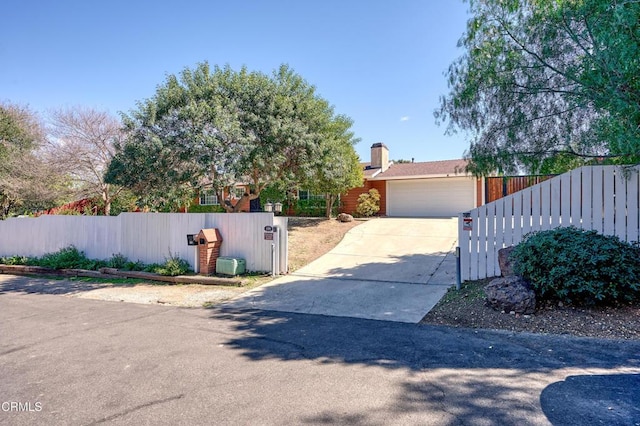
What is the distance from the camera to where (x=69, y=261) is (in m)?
11.1

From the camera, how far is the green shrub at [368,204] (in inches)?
755

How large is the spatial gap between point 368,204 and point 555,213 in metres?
12.4

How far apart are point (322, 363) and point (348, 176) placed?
13.1m

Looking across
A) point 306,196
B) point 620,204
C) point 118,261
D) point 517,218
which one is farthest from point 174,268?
point 306,196

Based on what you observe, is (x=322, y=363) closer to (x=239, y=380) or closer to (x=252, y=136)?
(x=239, y=380)

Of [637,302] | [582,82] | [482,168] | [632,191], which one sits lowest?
[637,302]

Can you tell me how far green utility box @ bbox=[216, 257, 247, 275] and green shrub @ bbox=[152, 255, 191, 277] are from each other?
3.12 feet

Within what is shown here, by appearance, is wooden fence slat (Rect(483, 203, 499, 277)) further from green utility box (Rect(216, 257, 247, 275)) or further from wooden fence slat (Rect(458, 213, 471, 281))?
green utility box (Rect(216, 257, 247, 275))

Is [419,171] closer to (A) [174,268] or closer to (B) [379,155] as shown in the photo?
(B) [379,155]

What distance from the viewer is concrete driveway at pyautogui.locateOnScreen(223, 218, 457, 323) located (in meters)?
6.51

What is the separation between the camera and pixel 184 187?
11.2m

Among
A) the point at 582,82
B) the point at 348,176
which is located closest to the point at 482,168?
the point at 582,82

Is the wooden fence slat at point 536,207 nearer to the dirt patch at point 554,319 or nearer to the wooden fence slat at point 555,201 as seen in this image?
the wooden fence slat at point 555,201

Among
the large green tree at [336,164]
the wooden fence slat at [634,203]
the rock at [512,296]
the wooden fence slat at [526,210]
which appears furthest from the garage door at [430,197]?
the rock at [512,296]
